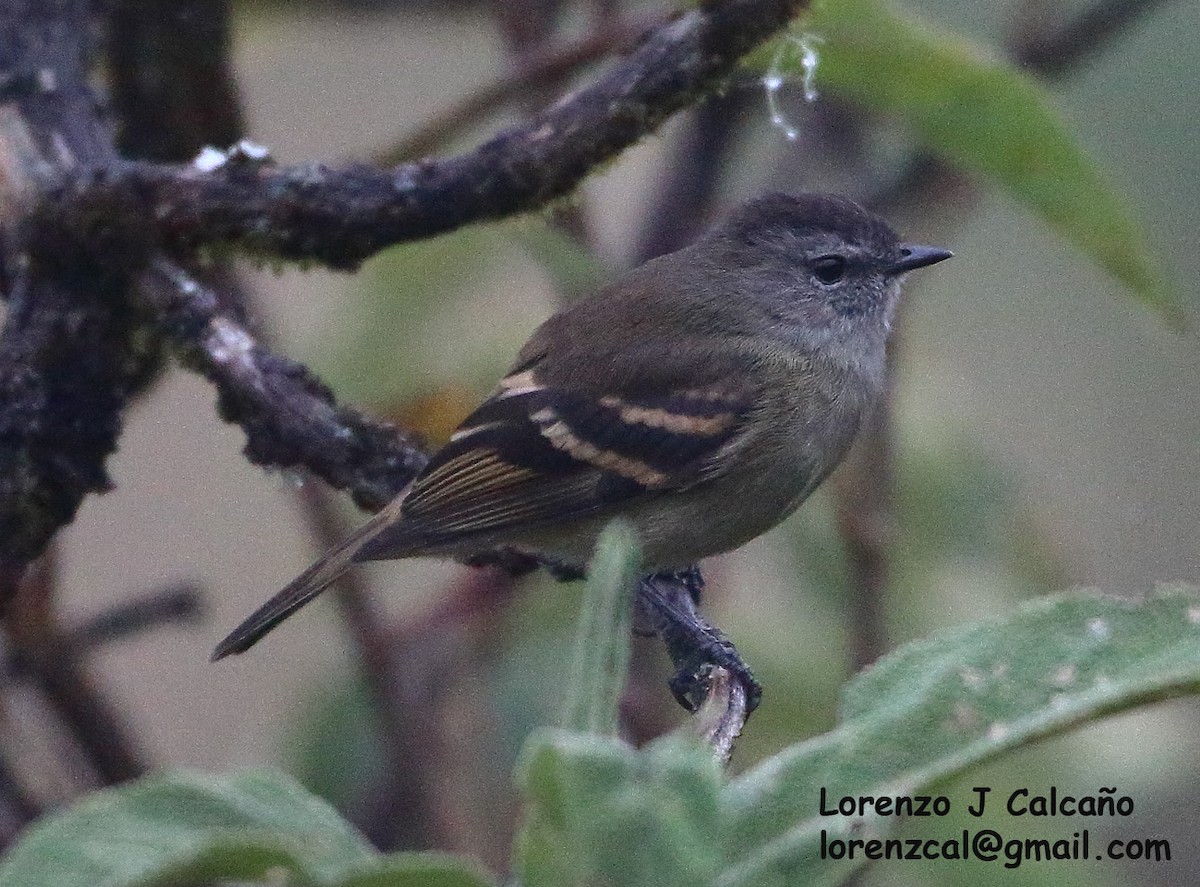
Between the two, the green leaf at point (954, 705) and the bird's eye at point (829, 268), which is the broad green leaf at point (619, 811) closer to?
the green leaf at point (954, 705)

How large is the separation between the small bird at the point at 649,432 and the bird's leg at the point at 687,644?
14cm

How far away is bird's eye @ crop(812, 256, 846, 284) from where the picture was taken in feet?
12.0

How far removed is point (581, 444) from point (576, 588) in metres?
0.41

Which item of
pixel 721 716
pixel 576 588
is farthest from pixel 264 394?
pixel 576 588

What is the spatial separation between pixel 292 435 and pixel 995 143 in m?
1.27

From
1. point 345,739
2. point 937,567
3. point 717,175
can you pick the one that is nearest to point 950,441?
point 937,567

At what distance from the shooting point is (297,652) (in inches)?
223

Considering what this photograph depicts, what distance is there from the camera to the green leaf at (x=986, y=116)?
95.7 inches

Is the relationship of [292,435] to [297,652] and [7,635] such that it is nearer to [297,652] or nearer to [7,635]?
[7,635]

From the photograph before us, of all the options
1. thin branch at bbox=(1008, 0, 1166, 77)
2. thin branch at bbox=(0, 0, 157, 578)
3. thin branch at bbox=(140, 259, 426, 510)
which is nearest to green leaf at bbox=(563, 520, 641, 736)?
thin branch at bbox=(140, 259, 426, 510)

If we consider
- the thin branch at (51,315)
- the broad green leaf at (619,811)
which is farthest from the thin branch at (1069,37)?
the broad green leaf at (619,811)

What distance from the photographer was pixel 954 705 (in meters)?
1.15

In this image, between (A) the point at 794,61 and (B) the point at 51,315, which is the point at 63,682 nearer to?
(B) the point at 51,315

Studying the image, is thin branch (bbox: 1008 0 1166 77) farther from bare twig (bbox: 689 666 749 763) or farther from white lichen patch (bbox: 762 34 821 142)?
bare twig (bbox: 689 666 749 763)
